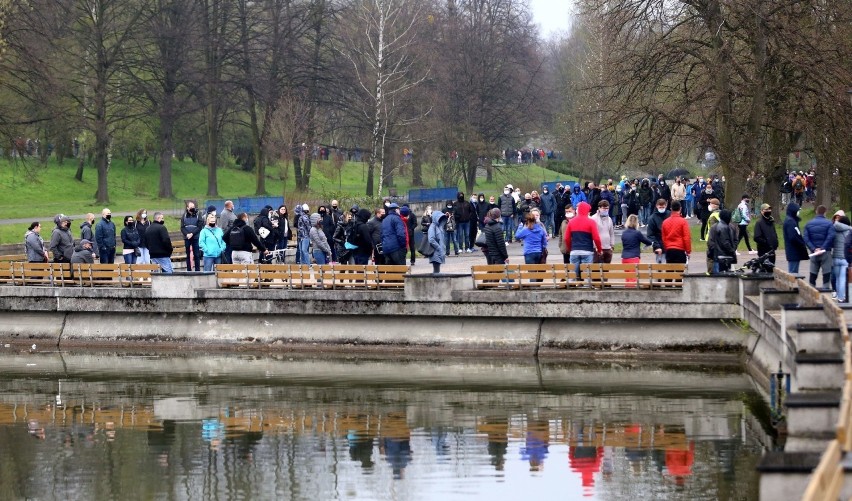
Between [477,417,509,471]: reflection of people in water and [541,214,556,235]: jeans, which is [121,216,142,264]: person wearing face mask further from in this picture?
[541,214,556,235]: jeans

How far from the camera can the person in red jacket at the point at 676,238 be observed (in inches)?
1040

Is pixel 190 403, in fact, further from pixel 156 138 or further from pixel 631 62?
pixel 156 138

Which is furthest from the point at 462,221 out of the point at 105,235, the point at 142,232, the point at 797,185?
the point at 797,185

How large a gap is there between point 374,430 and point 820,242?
8240 millimetres

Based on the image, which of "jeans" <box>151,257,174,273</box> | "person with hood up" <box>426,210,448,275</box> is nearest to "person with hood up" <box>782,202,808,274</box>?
"person with hood up" <box>426,210,448,275</box>

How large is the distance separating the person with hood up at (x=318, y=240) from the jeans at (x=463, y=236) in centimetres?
749

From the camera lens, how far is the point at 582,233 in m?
26.8

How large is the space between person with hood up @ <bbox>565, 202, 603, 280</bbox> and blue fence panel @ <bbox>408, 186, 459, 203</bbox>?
107 feet

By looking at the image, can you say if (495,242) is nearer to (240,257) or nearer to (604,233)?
(604,233)

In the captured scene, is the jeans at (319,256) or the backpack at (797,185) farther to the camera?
the backpack at (797,185)

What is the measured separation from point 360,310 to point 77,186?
141ft

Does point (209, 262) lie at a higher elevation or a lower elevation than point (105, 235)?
lower

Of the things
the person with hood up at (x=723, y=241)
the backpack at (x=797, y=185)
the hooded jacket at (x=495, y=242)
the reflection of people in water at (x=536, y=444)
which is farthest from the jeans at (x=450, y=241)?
the backpack at (x=797, y=185)

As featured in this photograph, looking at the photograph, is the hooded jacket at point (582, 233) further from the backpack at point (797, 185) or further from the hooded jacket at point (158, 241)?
the backpack at point (797, 185)
